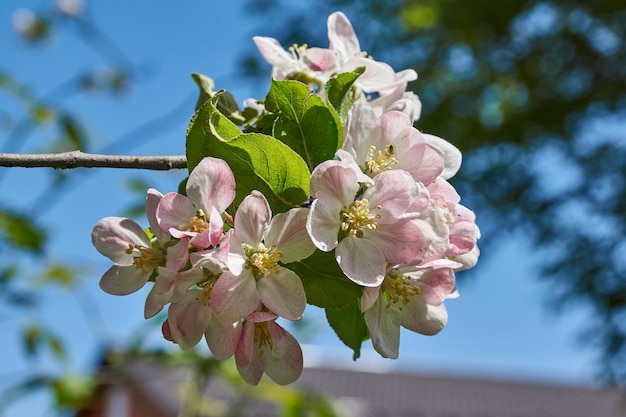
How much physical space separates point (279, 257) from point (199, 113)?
0.15 m

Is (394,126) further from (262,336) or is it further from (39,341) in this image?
(39,341)

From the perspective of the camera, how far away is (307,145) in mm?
700

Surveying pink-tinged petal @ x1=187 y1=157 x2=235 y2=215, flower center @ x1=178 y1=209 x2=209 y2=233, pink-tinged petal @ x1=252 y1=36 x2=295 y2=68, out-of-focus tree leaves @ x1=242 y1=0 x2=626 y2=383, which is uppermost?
out-of-focus tree leaves @ x1=242 y1=0 x2=626 y2=383

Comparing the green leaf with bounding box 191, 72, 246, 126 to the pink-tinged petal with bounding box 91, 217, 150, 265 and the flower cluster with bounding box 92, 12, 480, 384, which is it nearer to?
the flower cluster with bounding box 92, 12, 480, 384

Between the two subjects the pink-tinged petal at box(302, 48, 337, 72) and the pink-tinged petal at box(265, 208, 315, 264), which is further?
the pink-tinged petal at box(302, 48, 337, 72)

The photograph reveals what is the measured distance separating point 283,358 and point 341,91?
0.90 feet

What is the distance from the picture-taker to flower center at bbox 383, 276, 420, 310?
2.40 ft

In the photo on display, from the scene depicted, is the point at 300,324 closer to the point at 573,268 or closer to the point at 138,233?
the point at 138,233

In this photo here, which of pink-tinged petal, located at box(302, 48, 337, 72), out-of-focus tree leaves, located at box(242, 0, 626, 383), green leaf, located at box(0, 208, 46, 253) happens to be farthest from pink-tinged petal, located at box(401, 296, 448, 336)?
out-of-focus tree leaves, located at box(242, 0, 626, 383)

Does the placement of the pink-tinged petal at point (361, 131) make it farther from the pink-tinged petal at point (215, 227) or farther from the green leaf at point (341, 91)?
the pink-tinged petal at point (215, 227)

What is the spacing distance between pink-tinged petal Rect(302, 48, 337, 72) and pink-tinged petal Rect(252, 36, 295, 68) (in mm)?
24

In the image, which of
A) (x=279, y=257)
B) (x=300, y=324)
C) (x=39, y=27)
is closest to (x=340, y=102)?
(x=279, y=257)

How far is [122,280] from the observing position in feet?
2.40

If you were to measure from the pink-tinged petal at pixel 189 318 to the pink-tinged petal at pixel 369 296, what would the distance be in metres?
0.14
